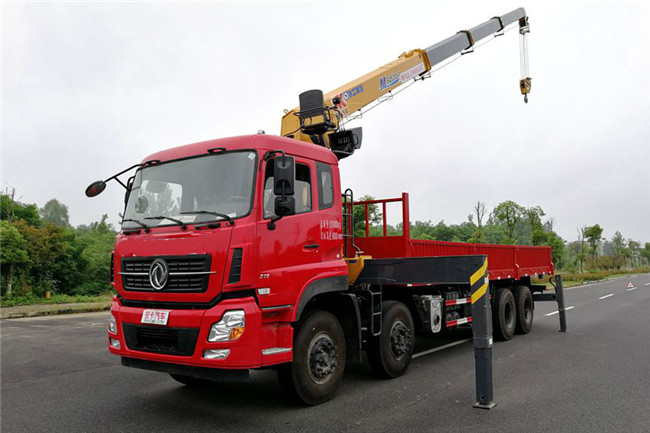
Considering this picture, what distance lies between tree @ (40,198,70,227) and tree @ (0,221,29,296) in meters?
62.7

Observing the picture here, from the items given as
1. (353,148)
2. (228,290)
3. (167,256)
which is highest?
(353,148)

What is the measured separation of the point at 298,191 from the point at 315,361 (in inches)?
74.1

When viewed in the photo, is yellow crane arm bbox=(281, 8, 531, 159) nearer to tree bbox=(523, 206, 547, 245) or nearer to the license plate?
the license plate

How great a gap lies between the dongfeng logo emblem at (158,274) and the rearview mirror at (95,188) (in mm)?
1529

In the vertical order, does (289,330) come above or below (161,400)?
above

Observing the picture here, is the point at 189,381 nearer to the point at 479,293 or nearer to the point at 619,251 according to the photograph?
the point at 479,293

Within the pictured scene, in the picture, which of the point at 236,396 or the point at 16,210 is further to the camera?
the point at 16,210

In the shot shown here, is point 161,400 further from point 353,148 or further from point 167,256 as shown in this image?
point 353,148

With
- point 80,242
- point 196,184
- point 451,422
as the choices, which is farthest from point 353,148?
point 80,242

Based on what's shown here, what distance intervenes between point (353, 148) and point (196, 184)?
271 centimetres

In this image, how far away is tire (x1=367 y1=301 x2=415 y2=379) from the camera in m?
6.16

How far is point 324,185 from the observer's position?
225 inches

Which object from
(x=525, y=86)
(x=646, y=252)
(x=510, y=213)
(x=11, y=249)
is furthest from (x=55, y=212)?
(x=646, y=252)

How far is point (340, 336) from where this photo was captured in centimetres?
548
